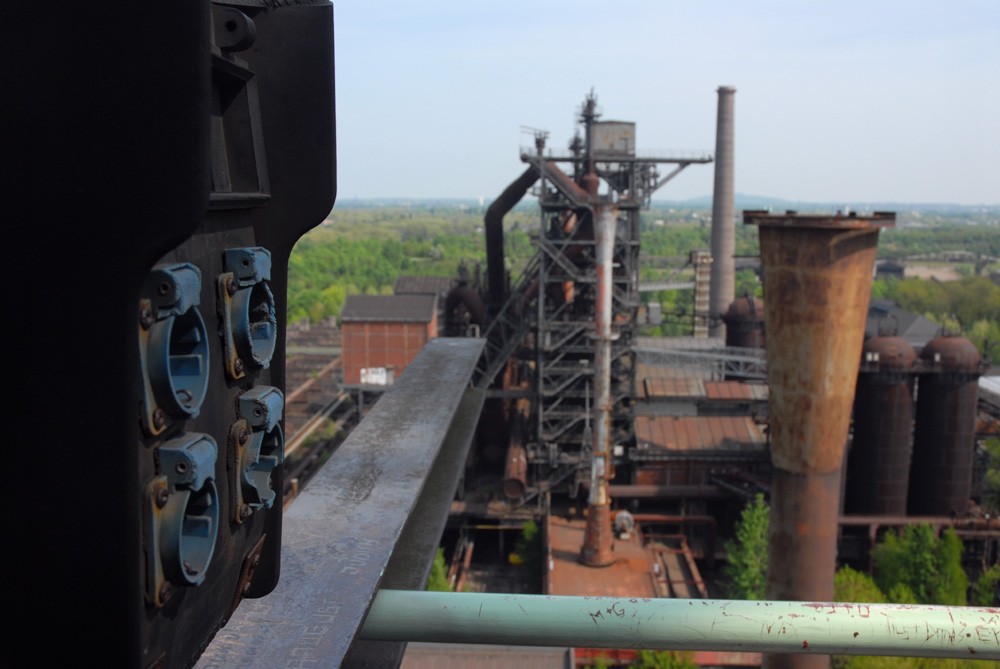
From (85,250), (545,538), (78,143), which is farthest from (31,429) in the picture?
(545,538)

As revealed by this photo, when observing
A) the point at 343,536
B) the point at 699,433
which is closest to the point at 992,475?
the point at 699,433

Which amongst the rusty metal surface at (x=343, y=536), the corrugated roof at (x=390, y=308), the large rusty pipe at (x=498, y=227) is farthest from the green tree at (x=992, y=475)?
the rusty metal surface at (x=343, y=536)

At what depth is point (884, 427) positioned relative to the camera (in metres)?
16.0

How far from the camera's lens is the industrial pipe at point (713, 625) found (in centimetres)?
142

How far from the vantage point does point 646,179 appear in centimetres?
2039

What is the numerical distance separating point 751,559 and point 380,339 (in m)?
13.7

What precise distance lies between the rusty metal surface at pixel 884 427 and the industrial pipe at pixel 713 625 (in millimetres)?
15984

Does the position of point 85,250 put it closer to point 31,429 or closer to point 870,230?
point 31,429

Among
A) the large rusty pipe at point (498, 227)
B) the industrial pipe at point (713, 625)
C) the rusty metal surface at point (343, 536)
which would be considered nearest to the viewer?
the industrial pipe at point (713, 625)

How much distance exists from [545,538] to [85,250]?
54.2 feet

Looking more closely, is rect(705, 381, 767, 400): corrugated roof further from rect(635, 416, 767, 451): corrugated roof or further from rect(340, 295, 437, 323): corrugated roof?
rect(340, 295, 437, 323): corrugated roof

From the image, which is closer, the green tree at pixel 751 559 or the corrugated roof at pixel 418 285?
the green tree at pixel 751 559

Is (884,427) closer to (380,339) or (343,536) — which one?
(380,339)

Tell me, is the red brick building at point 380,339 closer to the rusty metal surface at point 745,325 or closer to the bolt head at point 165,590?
the rusty metal surface at point 745,325
